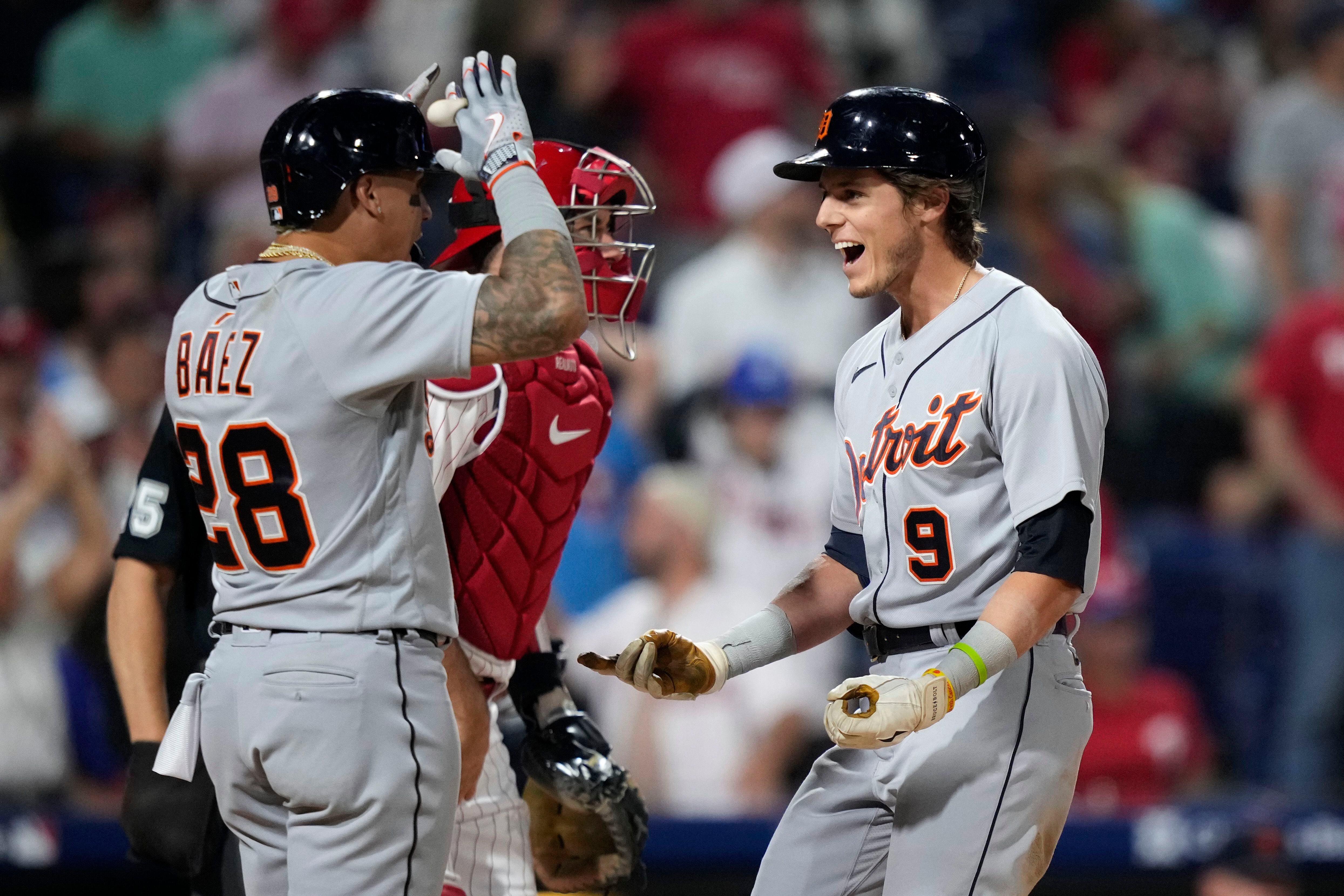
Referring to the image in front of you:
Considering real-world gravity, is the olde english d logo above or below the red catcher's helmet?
below

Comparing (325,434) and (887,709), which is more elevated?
(325,434)

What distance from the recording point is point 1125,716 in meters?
5.59

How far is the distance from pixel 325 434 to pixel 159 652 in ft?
2.67

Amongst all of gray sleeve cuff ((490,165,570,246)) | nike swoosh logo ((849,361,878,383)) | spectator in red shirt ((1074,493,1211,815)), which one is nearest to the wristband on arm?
nike swoosh logo ((849,361,878,383))

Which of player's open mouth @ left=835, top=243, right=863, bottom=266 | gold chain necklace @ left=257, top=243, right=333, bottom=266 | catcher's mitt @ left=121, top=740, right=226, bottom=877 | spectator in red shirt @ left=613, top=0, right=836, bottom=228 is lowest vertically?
catcher's mitt @ left=121, top=740, right=226, bottom=877

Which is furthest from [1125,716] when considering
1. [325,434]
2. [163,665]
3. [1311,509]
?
[325,434]

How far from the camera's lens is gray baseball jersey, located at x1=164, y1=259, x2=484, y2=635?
2492 millimetres

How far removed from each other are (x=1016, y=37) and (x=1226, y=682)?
151 inches

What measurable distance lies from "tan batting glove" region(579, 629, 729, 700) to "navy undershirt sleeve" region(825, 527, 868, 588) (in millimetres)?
297

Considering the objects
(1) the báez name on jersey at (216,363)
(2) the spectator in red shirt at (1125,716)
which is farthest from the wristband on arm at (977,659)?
(2) the spectator in red shirt at (1125,716)

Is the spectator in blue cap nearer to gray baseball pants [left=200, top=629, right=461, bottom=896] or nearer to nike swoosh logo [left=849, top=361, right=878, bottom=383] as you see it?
nike swoosh logo [left=849, top=361, right=878, bottom=383]

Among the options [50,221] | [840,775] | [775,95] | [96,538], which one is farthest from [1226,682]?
[50,221]

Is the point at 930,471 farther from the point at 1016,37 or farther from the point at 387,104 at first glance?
the point at 1016,37

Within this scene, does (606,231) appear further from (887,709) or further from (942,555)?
(887,709)
